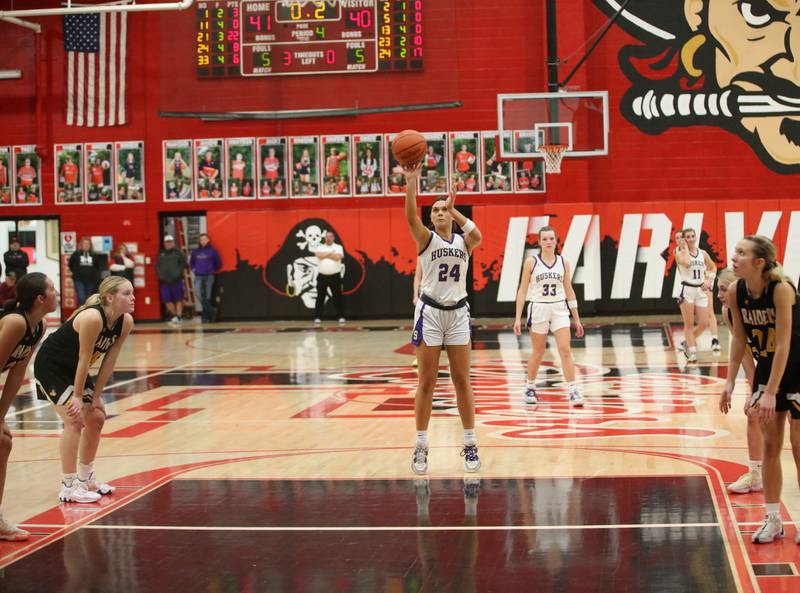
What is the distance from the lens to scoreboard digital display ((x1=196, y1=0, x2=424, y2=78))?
66.1ft

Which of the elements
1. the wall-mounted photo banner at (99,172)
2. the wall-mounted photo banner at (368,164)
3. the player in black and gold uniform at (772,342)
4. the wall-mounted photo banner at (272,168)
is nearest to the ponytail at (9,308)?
the player in black and gold uniform at (772,342)

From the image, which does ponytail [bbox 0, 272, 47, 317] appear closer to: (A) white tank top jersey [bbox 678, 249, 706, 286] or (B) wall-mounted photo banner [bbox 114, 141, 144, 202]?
(A) white tank top jersey [bbox 678, 249, 706, 286]

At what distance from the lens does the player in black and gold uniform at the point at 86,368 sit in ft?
19.9

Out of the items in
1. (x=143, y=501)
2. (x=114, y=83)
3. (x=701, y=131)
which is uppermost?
(x=114, y=83)

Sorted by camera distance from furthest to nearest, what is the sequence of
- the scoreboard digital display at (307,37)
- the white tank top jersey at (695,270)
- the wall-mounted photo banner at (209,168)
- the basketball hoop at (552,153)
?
the wall-mounted photo banner at (209,168), the scoreboard digital display at (307,37), the basketball hoop at (552,153), the white tank top jersey at (695,270)

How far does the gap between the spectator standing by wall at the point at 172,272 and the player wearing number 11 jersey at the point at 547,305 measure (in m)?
12.7

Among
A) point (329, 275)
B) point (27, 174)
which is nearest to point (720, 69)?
point (329, 275)

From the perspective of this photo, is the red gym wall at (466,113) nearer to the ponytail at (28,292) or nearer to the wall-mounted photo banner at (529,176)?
the wall-mounted photo banner at (529,176)

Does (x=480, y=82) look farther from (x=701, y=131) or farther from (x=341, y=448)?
(x=341, y=448)

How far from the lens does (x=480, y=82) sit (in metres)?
20.8

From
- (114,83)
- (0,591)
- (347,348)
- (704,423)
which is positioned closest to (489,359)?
(347,348)

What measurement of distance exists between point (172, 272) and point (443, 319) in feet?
50.1

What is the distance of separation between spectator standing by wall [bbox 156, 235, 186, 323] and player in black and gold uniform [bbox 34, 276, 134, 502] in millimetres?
15010

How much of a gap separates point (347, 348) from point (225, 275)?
6576 millimetres
